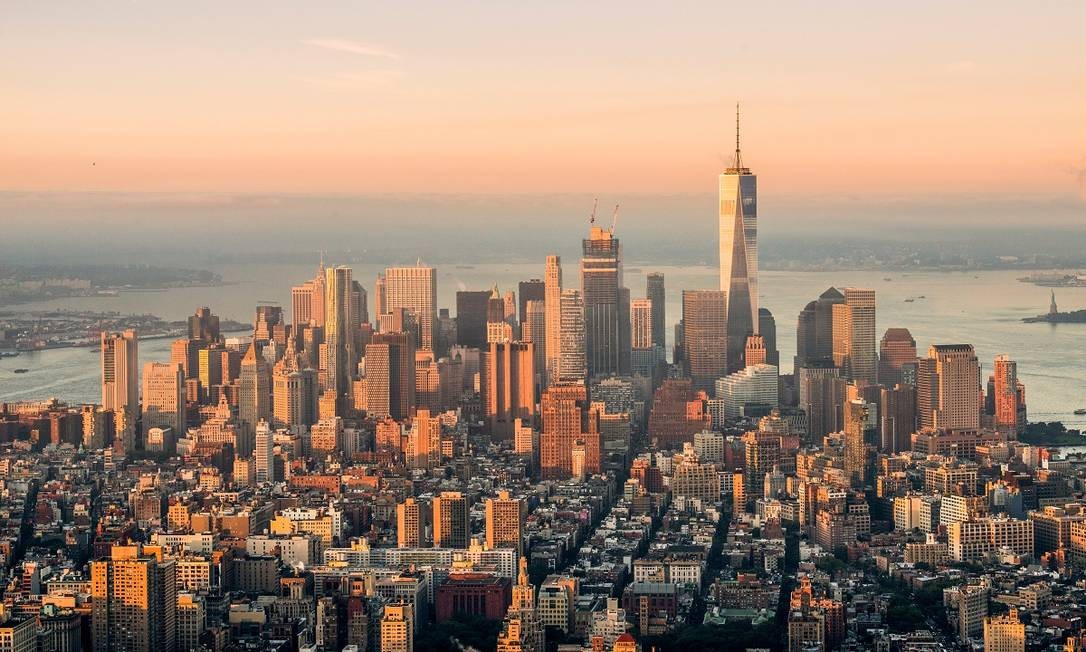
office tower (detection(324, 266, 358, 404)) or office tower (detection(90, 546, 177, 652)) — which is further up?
office tower (detection(324, 266, 358, 404))

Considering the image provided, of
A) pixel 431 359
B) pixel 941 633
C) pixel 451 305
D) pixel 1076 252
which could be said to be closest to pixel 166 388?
pixel 431 359

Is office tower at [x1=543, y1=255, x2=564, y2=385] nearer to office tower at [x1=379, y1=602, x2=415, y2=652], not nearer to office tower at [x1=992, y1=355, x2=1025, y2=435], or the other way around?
office tower at [x1=992, y1=355, x2=1025, y2=435]

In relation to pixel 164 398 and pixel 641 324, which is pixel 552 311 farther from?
pixel 164 398

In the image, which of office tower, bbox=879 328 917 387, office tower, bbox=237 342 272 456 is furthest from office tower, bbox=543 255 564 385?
office tower, bbox=879 328 917 387

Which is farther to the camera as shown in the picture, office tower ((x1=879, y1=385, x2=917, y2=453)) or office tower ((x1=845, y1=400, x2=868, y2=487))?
office tower ((x1=879, y1=385, x2=917, y2=453))

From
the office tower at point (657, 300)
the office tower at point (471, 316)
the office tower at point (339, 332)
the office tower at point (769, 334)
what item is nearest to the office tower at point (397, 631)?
the office tower at point (339, 332)

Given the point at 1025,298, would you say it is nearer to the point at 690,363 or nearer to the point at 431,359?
the point at 690,363
